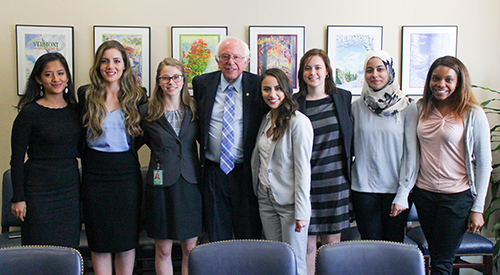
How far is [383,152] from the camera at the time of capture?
85.0 inches

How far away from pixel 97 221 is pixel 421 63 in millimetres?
2978

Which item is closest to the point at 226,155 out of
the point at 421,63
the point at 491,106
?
the point at 421,63

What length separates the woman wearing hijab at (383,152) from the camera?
214cm

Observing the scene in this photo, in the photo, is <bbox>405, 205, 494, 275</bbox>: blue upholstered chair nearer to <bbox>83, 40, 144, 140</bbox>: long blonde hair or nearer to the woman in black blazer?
the woman in black blazer

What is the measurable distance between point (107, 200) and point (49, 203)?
0.33 meters

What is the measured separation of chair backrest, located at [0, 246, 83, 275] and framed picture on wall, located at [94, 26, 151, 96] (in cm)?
206

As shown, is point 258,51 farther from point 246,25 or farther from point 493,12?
point 493,12

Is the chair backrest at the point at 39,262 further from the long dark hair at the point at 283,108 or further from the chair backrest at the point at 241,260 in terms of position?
the long dark hair at the point at 283,108

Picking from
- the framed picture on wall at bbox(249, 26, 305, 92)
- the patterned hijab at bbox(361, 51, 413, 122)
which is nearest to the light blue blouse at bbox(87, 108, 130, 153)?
the framed picture on wall at bbox(249, 26, 305, 92)

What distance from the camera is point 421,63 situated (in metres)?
3.22

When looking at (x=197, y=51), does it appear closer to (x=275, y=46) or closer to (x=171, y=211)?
(x=275, y=46)

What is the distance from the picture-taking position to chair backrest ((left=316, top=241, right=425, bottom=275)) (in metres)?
1.30

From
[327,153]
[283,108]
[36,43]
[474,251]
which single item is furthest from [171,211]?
[474,251]

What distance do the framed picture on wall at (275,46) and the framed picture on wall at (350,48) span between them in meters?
0.29
